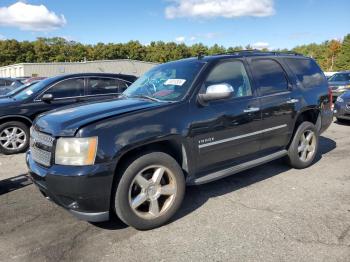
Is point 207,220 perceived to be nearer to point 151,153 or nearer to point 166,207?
point 166,207

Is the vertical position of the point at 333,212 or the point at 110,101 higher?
the point at 110,101

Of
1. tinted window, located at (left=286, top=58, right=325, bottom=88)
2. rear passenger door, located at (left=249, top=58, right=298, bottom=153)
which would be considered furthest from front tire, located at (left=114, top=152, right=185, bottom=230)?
tinted window, located at (left=286, top=58, right=325, bottom=88)

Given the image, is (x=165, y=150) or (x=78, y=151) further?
(x=165, y=150)

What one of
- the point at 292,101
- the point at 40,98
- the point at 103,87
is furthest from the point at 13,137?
the point at 292,101

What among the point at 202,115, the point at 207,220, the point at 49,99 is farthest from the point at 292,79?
the point at 49,99

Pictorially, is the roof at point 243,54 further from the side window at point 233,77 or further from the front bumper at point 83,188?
the front bumper at point 83,188

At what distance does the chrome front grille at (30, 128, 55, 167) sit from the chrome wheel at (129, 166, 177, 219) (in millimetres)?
887

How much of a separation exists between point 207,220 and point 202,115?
46.6 inches

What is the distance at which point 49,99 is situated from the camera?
7816 millimetres

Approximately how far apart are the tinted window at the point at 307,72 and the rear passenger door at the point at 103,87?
4345 millimetres

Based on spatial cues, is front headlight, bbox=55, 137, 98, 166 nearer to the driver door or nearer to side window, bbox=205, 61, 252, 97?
the driver door

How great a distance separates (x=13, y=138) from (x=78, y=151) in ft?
16.0

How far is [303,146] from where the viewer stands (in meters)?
5.88

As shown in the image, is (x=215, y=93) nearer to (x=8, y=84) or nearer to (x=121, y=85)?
(x=121, y=85)
